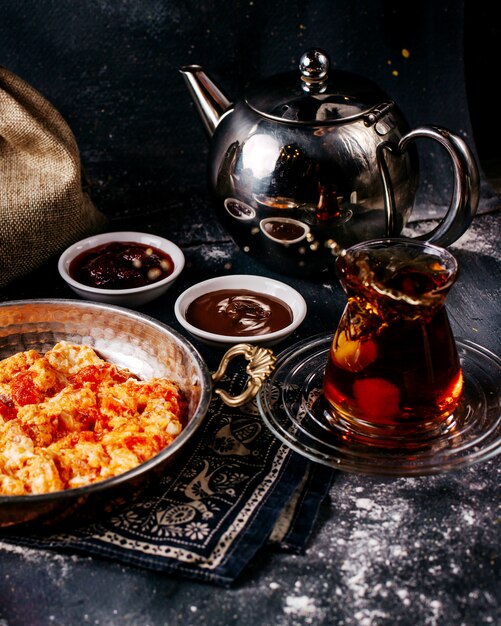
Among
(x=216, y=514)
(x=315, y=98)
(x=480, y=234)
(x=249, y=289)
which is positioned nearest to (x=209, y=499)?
(x=216, y=514)

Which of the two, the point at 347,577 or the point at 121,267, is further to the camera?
the point at 121,267

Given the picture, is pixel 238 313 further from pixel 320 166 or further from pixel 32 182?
pixel 32 182

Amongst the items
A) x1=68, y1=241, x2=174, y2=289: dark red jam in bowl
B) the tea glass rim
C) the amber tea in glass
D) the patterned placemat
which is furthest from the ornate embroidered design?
x1=68, y1=241, x2=174, y2=289: dark red jam in bowl

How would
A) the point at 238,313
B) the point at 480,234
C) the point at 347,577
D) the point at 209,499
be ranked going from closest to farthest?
the point at 347,577 → the point at 209,499 → the point at 238,313 → the point at 480,234

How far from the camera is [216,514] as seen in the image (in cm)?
117

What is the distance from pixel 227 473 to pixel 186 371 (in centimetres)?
21

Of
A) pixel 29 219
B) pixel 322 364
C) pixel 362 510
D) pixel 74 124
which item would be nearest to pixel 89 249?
pixel 29 219

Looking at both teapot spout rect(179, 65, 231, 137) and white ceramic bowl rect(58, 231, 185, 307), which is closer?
white ceramic bowl rect(58, 231, 185, 307)

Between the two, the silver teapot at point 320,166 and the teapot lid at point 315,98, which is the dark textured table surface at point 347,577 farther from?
the teapot lid at point 315,98

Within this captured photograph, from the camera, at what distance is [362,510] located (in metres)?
1.19

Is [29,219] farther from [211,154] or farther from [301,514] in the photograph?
[301,514]

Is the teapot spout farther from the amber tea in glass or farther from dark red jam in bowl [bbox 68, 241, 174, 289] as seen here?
the amber tea in glass

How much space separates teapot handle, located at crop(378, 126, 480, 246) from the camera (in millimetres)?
1583

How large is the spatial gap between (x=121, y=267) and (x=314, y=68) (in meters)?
0.59
